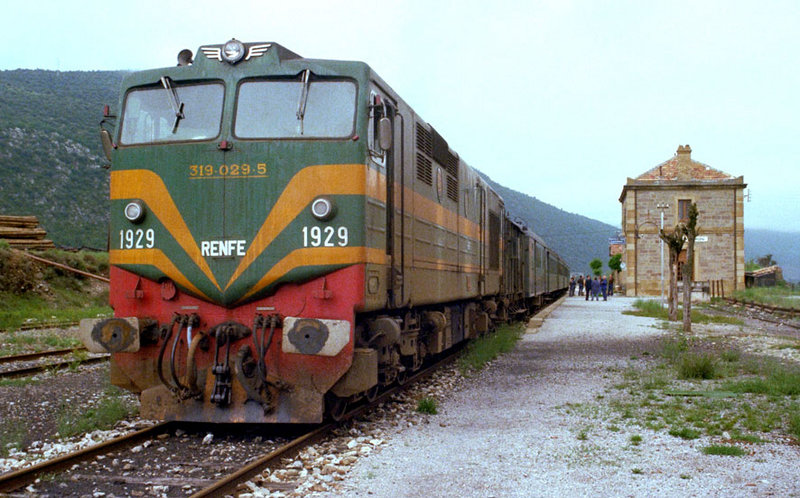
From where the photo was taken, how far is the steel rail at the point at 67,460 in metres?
5.59

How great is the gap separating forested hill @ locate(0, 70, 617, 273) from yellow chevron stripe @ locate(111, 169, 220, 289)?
36.0 metres

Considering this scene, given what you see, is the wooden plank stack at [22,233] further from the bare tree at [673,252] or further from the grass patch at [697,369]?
the grass patch at [697,369]

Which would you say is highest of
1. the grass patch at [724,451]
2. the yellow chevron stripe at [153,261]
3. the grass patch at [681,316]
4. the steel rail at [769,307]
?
the yellow chevron stripe at [153,261]

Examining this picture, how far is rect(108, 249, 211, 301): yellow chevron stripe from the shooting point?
24.1 feet

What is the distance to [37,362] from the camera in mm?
12484

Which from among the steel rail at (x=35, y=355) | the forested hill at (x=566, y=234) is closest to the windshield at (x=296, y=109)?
the steel rail at (x=35, y=355)

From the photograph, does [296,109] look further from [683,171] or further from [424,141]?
[683,171]

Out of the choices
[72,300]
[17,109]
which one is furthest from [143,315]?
[17,109]

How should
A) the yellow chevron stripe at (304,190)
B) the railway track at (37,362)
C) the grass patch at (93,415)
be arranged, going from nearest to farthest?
the yellow chevron stripe at (304,190) < the grass patch at (93,415) < the railway track at (37,362)

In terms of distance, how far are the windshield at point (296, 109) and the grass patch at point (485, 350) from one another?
238 inches

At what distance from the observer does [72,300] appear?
24.4 m

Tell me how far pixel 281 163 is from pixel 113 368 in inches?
105

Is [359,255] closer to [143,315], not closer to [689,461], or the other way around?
[143,315]

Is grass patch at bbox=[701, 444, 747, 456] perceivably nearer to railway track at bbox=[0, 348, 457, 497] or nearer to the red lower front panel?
the red lower front panel
